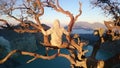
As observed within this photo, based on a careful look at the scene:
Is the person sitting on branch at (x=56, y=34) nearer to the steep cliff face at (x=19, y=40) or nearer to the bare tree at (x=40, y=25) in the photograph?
the bare tree at (x=40, y=25)

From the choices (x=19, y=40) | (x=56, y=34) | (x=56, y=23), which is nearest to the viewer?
(x=56, y=23)

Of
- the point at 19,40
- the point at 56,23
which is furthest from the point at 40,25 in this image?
the point at 19,40

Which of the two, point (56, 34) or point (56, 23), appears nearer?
point (56, 23)

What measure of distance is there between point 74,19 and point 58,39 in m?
1.16

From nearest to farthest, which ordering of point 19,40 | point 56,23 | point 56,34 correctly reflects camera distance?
point 56,23 < point 56,34 < point 19,40

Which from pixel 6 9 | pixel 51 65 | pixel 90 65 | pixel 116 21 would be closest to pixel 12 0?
pixel 6 9

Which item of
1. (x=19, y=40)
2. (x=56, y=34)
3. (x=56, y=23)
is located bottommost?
(x=19, y=40)

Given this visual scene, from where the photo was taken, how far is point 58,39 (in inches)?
428

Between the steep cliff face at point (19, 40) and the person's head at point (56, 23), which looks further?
the steep cliff face at point (19, 40)

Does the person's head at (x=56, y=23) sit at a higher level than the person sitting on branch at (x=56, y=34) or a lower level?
higher

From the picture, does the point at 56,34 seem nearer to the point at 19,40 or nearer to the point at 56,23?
the point at 56,23

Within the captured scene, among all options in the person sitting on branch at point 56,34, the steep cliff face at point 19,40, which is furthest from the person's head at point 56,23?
the steep cliff face at point 19,40

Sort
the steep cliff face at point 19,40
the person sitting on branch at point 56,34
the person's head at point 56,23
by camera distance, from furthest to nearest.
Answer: the steep cliff face at point 19,40 → the person sitting on branch at point 56,34 → the person's head at point 56,23

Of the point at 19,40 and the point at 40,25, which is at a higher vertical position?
the point at 40,25
